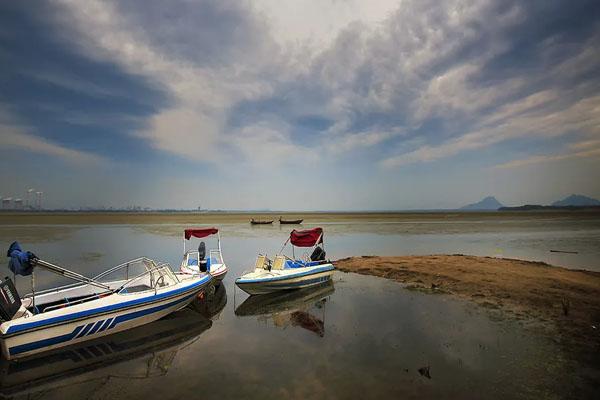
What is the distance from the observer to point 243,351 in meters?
9.18

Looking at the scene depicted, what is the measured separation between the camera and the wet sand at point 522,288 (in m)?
9.92

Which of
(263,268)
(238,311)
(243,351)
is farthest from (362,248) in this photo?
(243,351)

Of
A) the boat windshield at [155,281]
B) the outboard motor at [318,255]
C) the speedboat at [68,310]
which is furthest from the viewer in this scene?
the outboard motor at [318,255]

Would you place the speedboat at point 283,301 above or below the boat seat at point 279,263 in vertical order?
below

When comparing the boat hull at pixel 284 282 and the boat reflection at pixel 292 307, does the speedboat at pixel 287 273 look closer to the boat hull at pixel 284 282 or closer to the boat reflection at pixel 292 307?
the boat hull at pixel 284 282

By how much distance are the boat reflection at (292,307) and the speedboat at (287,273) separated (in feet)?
1.29

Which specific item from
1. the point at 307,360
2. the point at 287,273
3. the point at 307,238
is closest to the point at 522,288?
the point at 307,238

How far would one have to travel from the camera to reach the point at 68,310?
961 centimetres

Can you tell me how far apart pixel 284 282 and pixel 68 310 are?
28.0 feet

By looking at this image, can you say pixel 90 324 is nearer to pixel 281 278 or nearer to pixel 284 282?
pixel 281 278

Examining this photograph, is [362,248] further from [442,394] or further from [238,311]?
[442,394]

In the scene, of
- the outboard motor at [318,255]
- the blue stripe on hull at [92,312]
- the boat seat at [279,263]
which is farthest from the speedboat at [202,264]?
the outboard motor at [318,255]

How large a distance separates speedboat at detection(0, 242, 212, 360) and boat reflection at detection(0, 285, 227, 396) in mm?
363

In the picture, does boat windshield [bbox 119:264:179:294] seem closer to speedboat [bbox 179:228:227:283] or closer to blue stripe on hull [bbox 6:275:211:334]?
blue stripe on hull [bbox 6:275:211:334]
